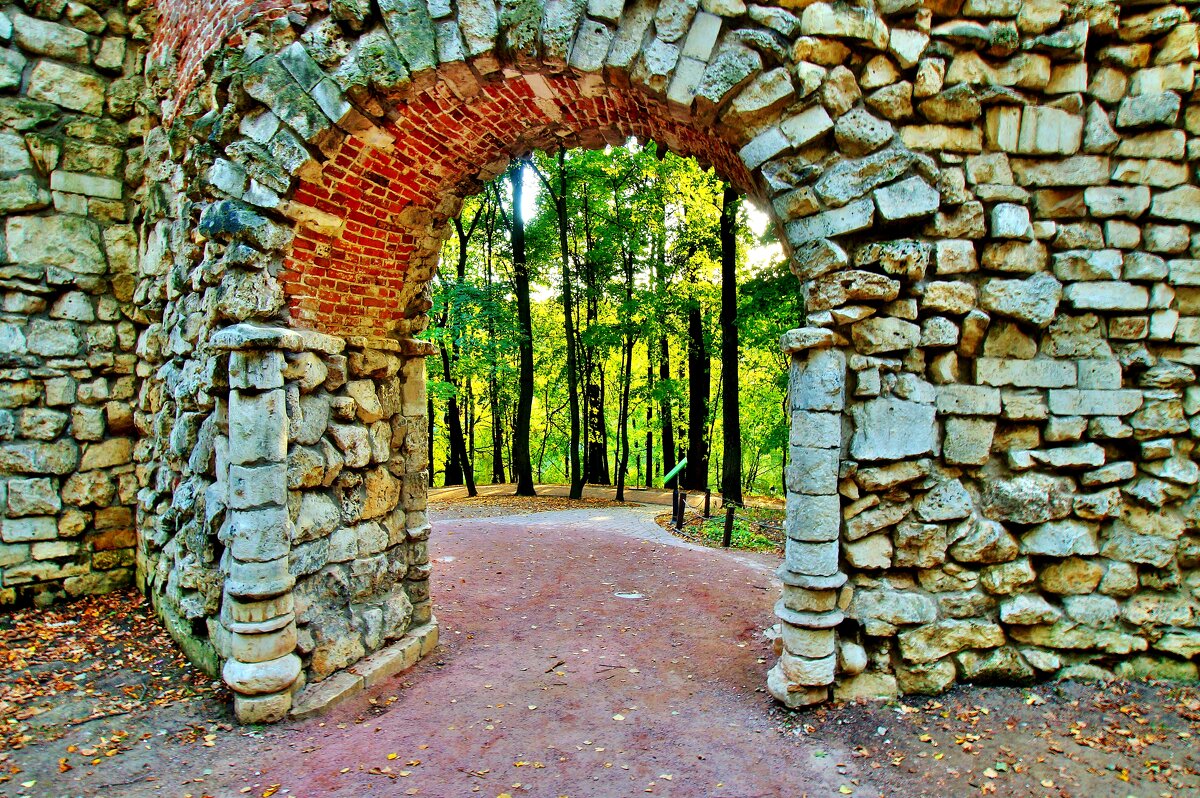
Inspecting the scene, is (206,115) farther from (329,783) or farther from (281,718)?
(329,783)

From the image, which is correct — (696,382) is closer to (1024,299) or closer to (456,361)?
(456,361)

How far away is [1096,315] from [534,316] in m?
19.4

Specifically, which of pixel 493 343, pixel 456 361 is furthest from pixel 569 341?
pixel 456 361

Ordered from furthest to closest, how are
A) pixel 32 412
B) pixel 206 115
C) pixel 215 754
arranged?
pixel 32 412 → pixel 206 115 → pixel 215 754

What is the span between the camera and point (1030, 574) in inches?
158

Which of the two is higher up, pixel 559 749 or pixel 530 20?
pixel 530 20

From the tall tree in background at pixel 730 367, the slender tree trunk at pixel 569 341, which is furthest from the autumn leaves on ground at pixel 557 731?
the slender tree trunk at pixel 569 341

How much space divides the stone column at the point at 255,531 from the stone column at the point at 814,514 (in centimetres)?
320

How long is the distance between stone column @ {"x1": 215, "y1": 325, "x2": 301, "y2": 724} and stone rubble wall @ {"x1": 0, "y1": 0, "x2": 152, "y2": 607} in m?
2.56

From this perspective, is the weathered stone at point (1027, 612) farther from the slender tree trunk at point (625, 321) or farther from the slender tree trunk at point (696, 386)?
the slender tree trunk at point (625, 321)

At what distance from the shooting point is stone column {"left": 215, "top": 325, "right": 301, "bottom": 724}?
13.7 feet

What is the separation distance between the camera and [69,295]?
586 centimetres

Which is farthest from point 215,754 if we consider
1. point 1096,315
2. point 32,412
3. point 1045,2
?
point 1045,2

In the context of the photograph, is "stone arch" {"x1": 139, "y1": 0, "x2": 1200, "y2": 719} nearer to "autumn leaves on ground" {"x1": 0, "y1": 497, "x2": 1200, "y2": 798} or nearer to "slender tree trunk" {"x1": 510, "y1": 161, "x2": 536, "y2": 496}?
"autumn leaves on ground" {"x1": 0, "y1": 497, "x2": 1200, "y2": 798}
